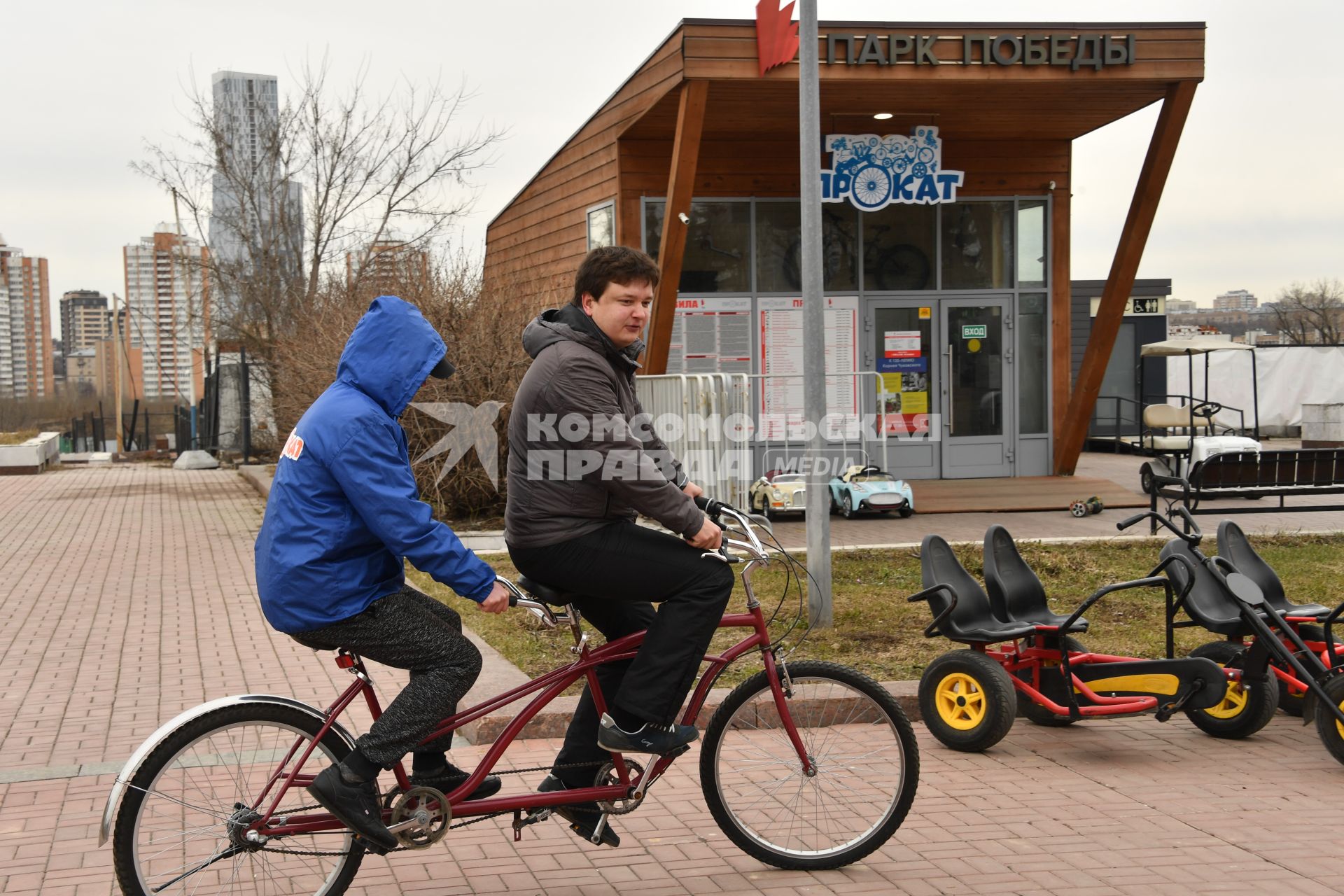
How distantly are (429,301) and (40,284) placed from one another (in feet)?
326

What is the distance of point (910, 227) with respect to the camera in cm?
1725

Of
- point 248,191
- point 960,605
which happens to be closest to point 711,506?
point 960,605

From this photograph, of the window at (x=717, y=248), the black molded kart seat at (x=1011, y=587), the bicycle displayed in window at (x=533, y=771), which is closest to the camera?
the bicycle displayed in window at (x=533, y=771)

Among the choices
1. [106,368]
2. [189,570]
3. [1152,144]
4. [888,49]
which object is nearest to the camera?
[189,570]

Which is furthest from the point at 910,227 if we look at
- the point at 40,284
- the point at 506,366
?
the point at 40,284

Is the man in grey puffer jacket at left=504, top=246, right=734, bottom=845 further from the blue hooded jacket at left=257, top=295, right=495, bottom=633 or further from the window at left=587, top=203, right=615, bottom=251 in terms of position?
the window at left=587, top=203, right=615, bottom=251

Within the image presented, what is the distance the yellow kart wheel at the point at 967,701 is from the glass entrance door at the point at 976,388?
11.8m

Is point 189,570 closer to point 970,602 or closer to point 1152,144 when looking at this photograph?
point 970,602

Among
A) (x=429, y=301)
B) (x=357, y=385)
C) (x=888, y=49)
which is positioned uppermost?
(x=888, y=49)

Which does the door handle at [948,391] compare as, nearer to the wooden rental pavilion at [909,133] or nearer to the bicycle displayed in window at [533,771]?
the wooden rental pavilion at [909,133]

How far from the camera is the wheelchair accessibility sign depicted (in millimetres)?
15828

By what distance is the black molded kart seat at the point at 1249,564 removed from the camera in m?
6.04

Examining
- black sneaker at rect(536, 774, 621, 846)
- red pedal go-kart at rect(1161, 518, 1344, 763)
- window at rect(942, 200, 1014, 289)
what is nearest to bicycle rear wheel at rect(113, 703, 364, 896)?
black sneaker at rect(536, 774, 621, 846)

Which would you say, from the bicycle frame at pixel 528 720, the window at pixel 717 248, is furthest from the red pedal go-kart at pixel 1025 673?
the window at pixel 717 248
